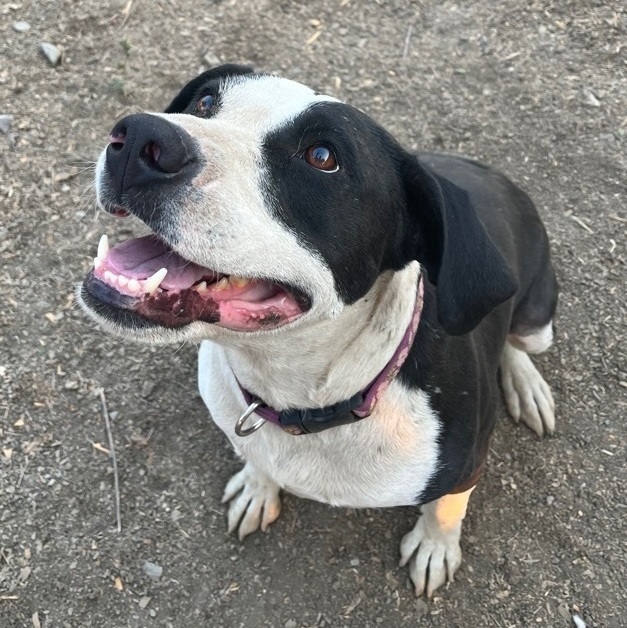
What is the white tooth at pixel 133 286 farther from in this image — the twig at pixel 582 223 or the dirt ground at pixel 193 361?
the twig at pixel 582 223

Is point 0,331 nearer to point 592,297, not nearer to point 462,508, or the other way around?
point 462,508

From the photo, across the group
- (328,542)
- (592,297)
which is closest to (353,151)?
(328,542)

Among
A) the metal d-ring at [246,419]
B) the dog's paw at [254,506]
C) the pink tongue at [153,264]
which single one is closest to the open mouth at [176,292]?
the pink tongue at [153,264]

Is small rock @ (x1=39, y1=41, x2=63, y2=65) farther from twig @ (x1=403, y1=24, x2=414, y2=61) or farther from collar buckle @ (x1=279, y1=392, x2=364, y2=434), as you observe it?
collar buckle @ (x1=279, y1=392, x2=364, y2=434)

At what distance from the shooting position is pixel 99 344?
384 cm

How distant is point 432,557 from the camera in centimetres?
322

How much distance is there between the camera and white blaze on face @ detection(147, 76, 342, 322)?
5.91ft

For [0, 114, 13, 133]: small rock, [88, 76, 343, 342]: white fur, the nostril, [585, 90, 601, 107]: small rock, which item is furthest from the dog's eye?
[585, 90, 601, 107]: small rock

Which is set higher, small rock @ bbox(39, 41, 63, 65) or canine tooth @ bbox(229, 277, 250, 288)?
canine tooth @ bbox(229, 277, 250, 288)

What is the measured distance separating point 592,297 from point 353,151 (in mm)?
2613

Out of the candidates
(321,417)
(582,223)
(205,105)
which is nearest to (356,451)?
(321,417)

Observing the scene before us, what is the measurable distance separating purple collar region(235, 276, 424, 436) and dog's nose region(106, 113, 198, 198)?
97cm

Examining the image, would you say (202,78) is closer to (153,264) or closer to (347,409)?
(153,264)

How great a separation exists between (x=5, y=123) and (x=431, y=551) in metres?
3.61
